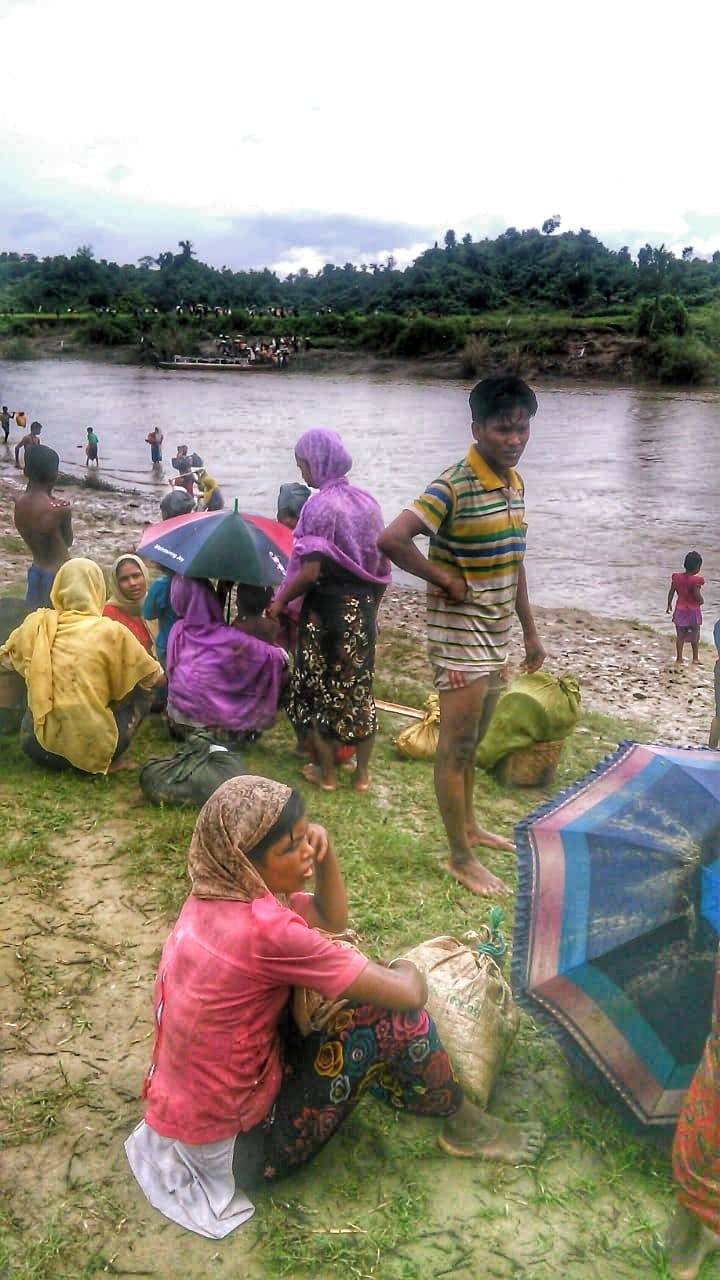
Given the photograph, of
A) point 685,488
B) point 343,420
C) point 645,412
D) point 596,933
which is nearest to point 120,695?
point 596,933

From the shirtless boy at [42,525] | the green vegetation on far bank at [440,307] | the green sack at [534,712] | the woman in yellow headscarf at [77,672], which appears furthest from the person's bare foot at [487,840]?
the green vegetation on far bank at [440,307]

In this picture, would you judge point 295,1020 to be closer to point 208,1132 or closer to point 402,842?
point 208,1132

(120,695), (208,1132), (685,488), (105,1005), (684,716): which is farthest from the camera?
(685,488)

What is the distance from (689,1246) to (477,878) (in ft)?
5.47

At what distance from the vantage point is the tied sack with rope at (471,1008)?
2.44m

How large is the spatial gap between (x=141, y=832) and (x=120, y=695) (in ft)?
2.15

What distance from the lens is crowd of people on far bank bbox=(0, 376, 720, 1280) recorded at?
2029mm

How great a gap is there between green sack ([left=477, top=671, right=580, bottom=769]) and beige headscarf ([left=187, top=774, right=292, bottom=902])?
2.47 metres

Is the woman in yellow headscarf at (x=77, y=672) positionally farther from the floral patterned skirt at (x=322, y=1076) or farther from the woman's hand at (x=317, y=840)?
the floral patterned skirt at (x=322, y=1076)

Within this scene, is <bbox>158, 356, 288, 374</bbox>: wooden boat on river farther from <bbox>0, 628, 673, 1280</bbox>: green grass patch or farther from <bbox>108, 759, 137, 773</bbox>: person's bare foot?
<bbox>0, 628, 673, 1280</bbox>: green grass patch

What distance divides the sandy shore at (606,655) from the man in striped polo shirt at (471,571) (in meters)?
2.63

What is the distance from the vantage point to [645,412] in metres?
33.3

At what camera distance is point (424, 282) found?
6500 cm

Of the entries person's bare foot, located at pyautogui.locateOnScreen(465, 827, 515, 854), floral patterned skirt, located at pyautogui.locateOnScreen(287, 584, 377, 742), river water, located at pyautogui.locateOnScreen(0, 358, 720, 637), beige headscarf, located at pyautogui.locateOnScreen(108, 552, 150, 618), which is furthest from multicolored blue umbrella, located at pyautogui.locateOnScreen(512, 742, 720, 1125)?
river water, located at pyautogui.locateOnScreen(0, 358, 720, 637)
